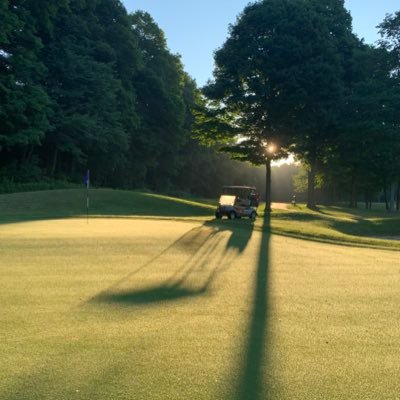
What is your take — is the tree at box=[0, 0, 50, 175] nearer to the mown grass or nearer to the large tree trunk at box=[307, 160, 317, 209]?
the mown grass

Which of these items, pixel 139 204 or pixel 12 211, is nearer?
pixel 12 211

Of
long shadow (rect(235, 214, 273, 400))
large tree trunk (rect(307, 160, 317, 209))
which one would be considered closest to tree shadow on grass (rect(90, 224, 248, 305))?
long shadow (rect(235, 214, 273, 400))

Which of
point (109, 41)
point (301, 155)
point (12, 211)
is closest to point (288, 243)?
point (12, 211)

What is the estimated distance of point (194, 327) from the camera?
6.67 metres

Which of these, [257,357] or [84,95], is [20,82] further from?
[257,357]

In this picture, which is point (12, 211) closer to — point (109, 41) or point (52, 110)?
point (52, 110)

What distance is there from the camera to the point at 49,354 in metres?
5.43

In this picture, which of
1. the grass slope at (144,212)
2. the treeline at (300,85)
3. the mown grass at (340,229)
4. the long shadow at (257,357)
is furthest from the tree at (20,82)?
the long shadow at (257,357)

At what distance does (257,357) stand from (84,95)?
155ft

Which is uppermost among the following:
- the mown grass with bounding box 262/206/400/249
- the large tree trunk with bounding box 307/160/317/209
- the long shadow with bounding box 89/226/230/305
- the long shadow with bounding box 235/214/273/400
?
the large tree trunk with bounding box 307/160/317/209

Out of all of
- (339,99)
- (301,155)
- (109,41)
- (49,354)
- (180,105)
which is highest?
(109,41)

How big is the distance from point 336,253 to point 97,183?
49202 millimetres

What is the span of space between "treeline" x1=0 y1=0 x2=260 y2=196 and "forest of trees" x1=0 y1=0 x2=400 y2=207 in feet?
0.48

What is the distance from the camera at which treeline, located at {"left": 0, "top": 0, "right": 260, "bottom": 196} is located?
1668 inches
